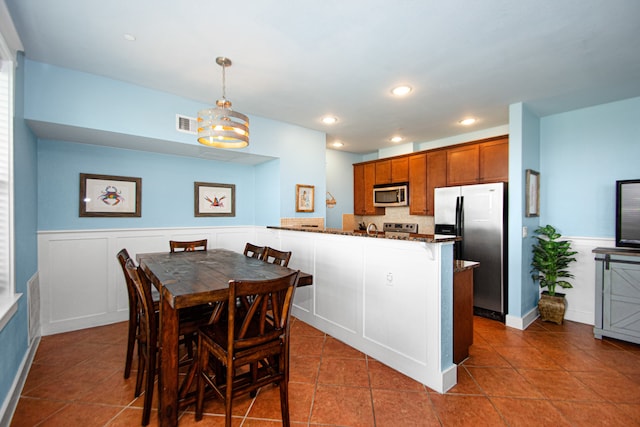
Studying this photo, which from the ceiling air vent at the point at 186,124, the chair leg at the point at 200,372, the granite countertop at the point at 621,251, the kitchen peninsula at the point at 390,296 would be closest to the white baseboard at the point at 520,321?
the granite countertop at the point at 621,251

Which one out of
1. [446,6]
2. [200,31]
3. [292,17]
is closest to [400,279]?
[446,6]

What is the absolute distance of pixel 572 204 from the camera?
3.55 meters

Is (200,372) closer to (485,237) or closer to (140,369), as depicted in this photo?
(140,369)

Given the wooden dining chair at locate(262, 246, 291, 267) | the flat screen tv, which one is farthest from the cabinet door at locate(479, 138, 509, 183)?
the wooden dining chair at locate(262, 246, 291, 267)

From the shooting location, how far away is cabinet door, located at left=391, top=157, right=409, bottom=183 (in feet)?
16.1

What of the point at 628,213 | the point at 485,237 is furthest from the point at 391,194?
the point at 628,213

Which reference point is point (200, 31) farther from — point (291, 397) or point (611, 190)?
point (611, 190)

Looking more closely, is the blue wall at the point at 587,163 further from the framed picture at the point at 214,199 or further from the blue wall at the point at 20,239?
the blue wall at the point at 20,239

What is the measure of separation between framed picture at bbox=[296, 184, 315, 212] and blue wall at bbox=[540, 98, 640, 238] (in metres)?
3.07

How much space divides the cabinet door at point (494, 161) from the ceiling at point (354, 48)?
0.54 metres

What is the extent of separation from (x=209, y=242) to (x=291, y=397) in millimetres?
2571

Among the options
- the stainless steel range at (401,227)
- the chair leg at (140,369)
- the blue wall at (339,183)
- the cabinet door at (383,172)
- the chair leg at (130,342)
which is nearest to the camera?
the chair leg at (140,369)

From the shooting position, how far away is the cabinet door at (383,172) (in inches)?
206

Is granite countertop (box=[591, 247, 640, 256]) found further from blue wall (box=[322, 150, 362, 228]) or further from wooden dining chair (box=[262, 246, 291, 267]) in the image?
blue wall (box=[322, 150, 362, 228])
